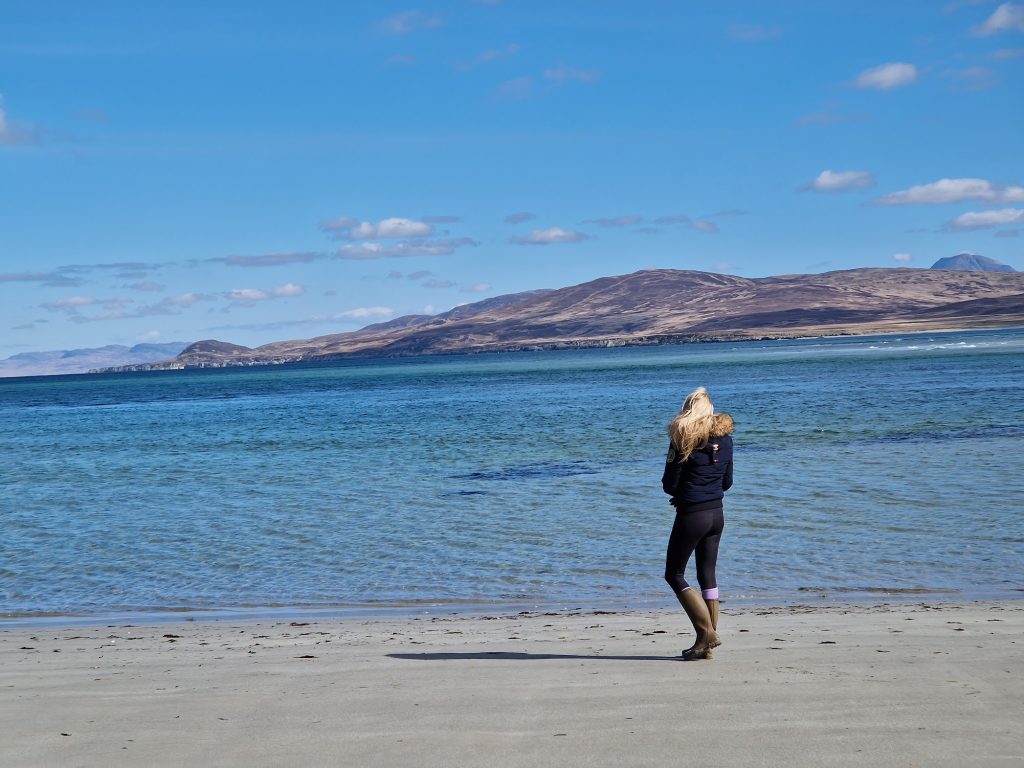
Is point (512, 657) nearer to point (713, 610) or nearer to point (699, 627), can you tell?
point (699, 627)

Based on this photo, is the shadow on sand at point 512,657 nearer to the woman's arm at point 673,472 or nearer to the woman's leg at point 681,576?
the woman's leg at point 681,576

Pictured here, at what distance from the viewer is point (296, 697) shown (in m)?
6.83

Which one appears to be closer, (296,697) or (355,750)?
(355,750)

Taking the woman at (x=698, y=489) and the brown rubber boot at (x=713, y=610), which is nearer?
the woman at (x=698, y=489)

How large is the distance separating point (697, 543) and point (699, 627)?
61 centimetres

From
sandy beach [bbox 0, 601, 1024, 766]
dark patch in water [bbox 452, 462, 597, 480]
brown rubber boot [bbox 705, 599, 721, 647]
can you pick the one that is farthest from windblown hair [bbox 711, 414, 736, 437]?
dark patch in water [bbox 452, 462, 597, 480]

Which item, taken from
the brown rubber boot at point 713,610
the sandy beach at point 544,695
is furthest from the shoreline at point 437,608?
the brown rubber boot at point 713,610

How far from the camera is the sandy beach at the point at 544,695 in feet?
18.0

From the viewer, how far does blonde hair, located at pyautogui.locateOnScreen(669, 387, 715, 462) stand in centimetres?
738

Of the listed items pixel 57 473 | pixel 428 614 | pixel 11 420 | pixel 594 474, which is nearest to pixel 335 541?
pixel 428 614

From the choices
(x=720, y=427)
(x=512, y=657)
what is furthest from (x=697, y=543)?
(x=512, y=657)

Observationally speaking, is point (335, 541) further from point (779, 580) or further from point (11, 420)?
point (11, 420)

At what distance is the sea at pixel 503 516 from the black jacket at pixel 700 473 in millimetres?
3493

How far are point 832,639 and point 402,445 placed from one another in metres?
26.8
